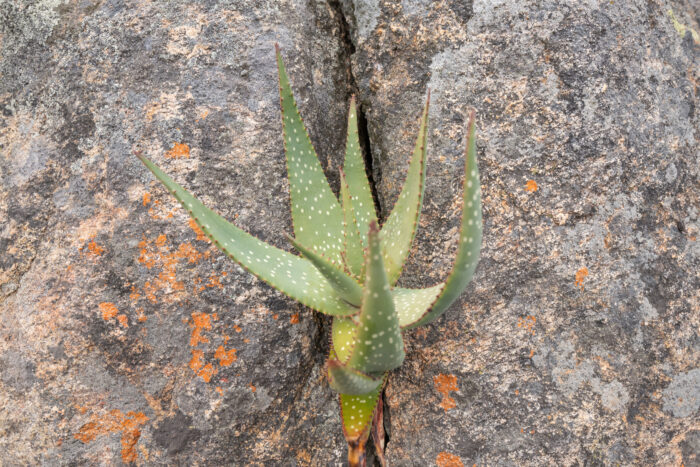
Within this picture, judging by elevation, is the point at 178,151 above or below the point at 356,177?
above

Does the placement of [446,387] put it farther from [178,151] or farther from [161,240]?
[178,151]

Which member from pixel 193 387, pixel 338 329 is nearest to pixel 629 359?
pixel 338 329

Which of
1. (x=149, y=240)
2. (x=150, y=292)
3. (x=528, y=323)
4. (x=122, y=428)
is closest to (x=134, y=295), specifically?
(x=150, y=292)

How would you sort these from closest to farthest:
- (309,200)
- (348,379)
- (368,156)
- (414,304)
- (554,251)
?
1. (348,379)
2. (414,304)
3. (309,200)
4. (554,251)
5. (368,156)

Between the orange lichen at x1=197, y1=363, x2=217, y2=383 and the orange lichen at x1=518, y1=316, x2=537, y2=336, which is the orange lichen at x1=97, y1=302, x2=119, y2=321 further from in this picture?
the orange lichen at x1=518, y1=316, x2=537, y2=336

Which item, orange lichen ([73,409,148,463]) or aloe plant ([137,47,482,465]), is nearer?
aloe plant ([137,47,482,465])

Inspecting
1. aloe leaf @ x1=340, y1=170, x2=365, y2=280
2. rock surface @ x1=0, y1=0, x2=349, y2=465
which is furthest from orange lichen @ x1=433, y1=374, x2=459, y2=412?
aloe leaf @ x1=340, y1=170, x2=365, y2=280
